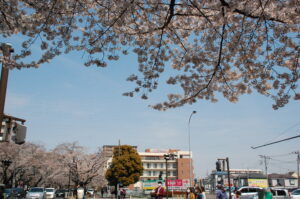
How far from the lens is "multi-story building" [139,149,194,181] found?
259ft

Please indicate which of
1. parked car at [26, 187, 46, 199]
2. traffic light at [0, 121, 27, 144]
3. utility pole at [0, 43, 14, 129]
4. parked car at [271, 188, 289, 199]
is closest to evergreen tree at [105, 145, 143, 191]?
parked car at [26, 187, 46, 199]

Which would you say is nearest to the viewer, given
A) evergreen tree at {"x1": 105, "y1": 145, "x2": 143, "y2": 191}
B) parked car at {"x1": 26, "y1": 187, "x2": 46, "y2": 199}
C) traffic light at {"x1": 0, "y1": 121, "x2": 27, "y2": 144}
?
traffic light at {"x1": 0, "y1": 121, "x2": 27, "y2": 144}

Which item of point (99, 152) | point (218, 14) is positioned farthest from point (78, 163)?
point (218, 14)

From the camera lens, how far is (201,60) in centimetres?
819

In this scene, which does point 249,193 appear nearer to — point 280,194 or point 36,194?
point 280,194

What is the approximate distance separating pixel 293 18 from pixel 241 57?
1.80 meters

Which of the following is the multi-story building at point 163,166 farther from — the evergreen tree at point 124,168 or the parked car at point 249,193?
the parked car at point 249,193

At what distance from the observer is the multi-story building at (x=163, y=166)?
79000mm

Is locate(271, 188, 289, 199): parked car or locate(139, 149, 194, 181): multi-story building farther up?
locate(139, 149, 194, 181): multi-story building

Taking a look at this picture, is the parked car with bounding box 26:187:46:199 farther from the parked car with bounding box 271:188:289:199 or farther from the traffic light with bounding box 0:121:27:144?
the traffic light with bounding box 0:121:27:144

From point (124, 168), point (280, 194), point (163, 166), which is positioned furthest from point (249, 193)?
point (163, 166)

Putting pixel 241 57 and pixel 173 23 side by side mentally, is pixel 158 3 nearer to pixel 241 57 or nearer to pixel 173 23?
pixel 173 23

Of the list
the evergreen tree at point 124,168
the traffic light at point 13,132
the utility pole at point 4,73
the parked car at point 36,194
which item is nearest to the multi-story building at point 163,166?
the evergreen tree at point 124,168

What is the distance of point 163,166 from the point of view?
83.5m
